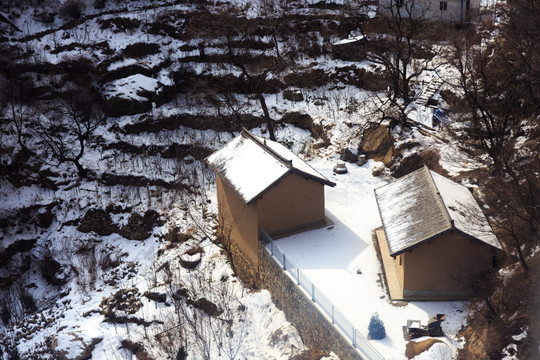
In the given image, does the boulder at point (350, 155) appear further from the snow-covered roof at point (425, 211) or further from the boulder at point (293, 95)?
the boulder at point (293, 95)

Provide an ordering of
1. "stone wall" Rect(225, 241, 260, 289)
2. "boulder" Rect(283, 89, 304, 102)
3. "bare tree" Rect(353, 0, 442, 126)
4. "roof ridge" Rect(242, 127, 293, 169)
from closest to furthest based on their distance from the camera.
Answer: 1. "roof ridge" Rect(242, 127, 293, 169)
2. "stone wall" Rect(225, 241, 260, 289)
3. "bare tree" Rect(353, 0, 442, 126)
4. "boulder" Rect(283, 89, 304, 102)

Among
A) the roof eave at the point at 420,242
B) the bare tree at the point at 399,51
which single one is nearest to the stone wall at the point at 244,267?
the roof eave at the point at 420,242

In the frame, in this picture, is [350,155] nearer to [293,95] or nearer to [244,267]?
[293,95]

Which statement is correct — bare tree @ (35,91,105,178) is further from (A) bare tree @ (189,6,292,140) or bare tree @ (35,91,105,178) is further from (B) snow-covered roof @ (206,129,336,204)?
(B) snow-covered roof @ (206,129,336,204)

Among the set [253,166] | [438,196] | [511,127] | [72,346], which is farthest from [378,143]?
[72,346]

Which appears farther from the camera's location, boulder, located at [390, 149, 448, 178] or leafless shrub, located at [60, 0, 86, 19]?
leafless shrub, located at [60, 0, 86, 19]

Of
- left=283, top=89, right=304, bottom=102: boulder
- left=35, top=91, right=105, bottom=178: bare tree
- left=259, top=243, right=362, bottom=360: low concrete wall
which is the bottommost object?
left=259, top=243, right=362, bottom=360: low concrete wall

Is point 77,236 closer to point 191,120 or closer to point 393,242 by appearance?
point 191,120

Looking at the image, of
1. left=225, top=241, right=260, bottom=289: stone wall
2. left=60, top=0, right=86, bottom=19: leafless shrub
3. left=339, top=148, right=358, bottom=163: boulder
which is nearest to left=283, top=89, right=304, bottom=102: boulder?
left=339, top=148, right=358, bottom=163: boulder
